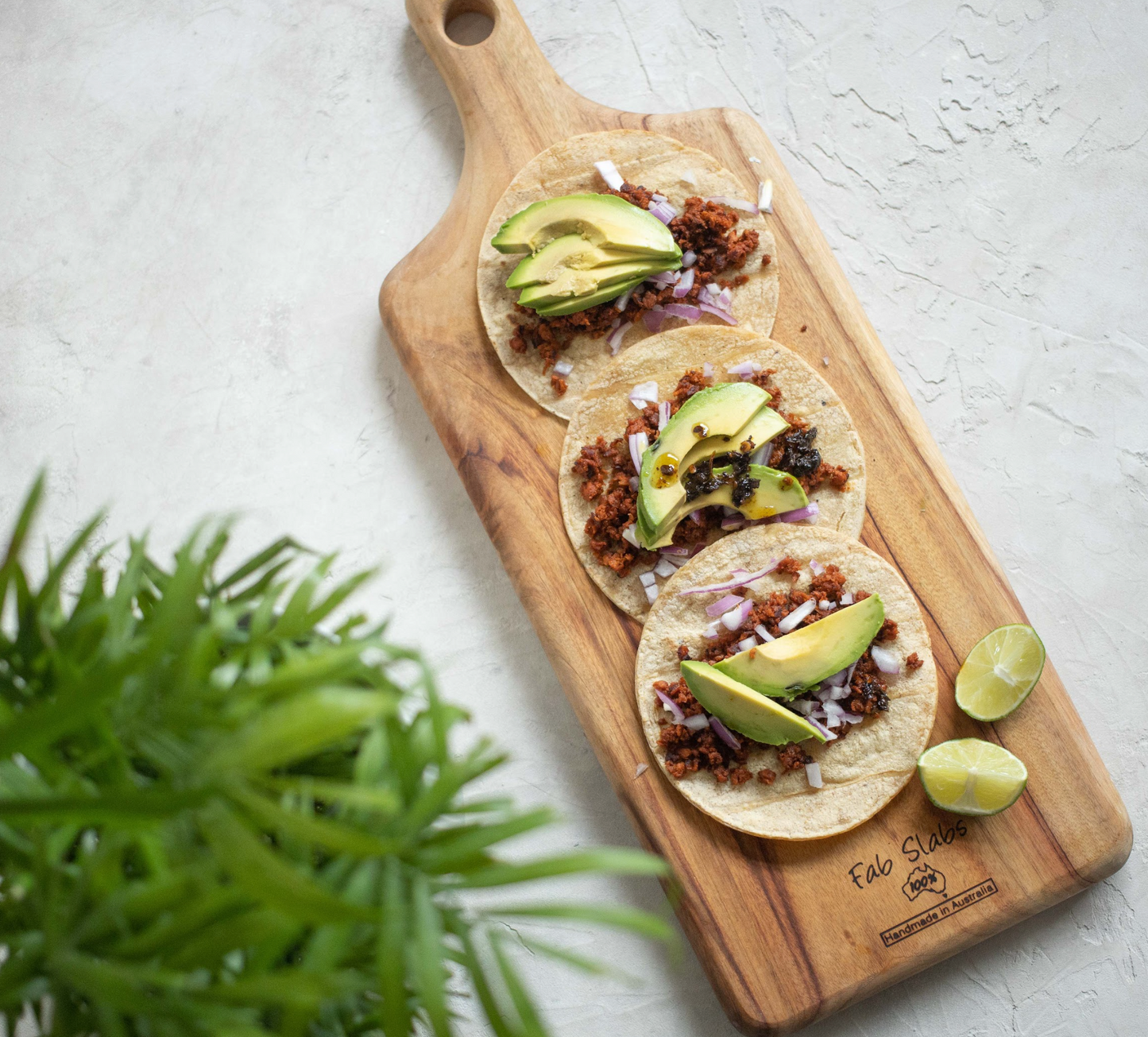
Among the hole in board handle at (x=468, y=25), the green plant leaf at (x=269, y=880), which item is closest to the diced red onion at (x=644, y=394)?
the hole in board handle at (x=468, y=25)

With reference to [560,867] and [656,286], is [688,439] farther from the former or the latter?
[560,867]

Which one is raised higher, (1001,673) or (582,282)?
(582,282)

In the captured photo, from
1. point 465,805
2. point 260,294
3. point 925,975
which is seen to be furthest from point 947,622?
point 260,294

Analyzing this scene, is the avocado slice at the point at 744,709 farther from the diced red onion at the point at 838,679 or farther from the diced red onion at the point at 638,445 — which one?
the diced red onion at the point at 638,445

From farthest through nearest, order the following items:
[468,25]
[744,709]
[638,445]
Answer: [468,25]
[638,445]
[744,709]

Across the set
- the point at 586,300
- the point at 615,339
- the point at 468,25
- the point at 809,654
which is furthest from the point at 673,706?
the point at 468,25
